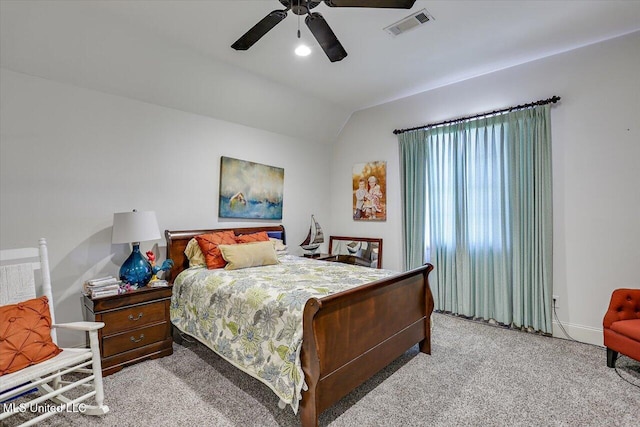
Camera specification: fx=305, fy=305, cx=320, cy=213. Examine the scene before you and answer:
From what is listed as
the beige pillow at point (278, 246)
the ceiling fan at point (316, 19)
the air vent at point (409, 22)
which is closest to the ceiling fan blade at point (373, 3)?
the ceiling fan at point (316, 19)

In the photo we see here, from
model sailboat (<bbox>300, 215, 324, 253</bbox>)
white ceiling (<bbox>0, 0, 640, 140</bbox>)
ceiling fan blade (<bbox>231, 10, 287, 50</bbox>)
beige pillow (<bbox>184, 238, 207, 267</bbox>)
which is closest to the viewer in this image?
ceiling fan blade (<bbox>231, 10, 287, 50</bbox>)

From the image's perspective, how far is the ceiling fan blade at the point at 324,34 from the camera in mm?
1922

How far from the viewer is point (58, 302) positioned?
2732mm

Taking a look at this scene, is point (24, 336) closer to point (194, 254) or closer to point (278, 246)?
point (194, 254)

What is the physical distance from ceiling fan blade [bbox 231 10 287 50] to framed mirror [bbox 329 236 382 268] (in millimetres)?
3304

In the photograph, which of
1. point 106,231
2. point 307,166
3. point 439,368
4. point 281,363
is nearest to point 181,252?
point 106,231

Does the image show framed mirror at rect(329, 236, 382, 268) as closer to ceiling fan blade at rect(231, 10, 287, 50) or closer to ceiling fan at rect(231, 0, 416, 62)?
ceiling fan at rect(231, 0, 416, 62)

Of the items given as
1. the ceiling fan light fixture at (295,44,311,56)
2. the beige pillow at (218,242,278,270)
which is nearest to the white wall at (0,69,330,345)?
the beige pillow at (218,242,278,270)

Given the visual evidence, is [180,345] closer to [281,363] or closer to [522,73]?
[281,363]

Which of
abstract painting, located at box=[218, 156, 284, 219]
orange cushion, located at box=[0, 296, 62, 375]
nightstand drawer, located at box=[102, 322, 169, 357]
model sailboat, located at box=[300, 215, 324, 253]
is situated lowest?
nightstand drawer, located at box=[102, 322, 169, 357]

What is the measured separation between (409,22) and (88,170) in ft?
10.6

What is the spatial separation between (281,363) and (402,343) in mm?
1141

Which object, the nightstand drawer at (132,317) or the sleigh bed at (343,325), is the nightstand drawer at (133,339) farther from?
the sleigh bed at (343,325)

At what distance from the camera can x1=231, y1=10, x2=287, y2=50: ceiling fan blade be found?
192 centimetres
